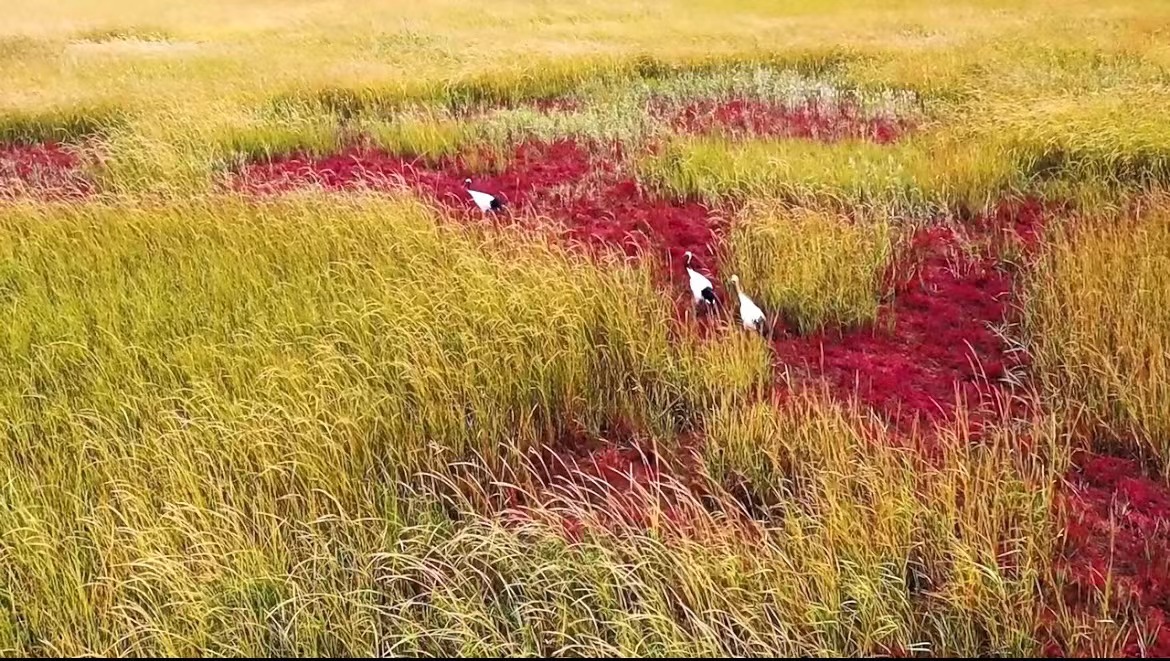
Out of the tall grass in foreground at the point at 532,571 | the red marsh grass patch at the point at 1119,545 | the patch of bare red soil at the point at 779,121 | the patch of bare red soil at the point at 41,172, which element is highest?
the patch of bare red soil at the point at 779,121

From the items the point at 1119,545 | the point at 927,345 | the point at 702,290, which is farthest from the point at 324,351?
the point at 1119,545

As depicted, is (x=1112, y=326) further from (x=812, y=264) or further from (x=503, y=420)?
(x=503, y=420)

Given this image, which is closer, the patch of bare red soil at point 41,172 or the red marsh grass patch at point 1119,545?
the red marsh grass patch at point 1119,545

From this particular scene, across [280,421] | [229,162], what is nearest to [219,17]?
[229,162]

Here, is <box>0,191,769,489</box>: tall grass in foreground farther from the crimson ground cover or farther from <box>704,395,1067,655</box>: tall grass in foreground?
<box>704,395,1067,655</box>: tall grass in foreground

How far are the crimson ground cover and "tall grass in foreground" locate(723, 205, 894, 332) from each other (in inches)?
4.0

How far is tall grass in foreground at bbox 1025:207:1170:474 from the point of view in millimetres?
2730

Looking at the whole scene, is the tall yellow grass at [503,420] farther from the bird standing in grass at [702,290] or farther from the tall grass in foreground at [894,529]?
the bird standing in grass at [702,290]

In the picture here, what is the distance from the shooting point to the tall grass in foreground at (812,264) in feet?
12.3

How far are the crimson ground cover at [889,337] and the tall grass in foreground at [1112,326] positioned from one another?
0.49ft

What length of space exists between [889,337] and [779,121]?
432 centimetres

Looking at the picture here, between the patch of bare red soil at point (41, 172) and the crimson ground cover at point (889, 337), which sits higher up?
the patch of bare red soil at point (41, 172)

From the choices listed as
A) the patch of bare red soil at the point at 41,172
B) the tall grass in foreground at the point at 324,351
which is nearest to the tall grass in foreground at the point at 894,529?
the tall grass in foreground at the point at 324,351

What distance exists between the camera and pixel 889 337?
364 centimetres
